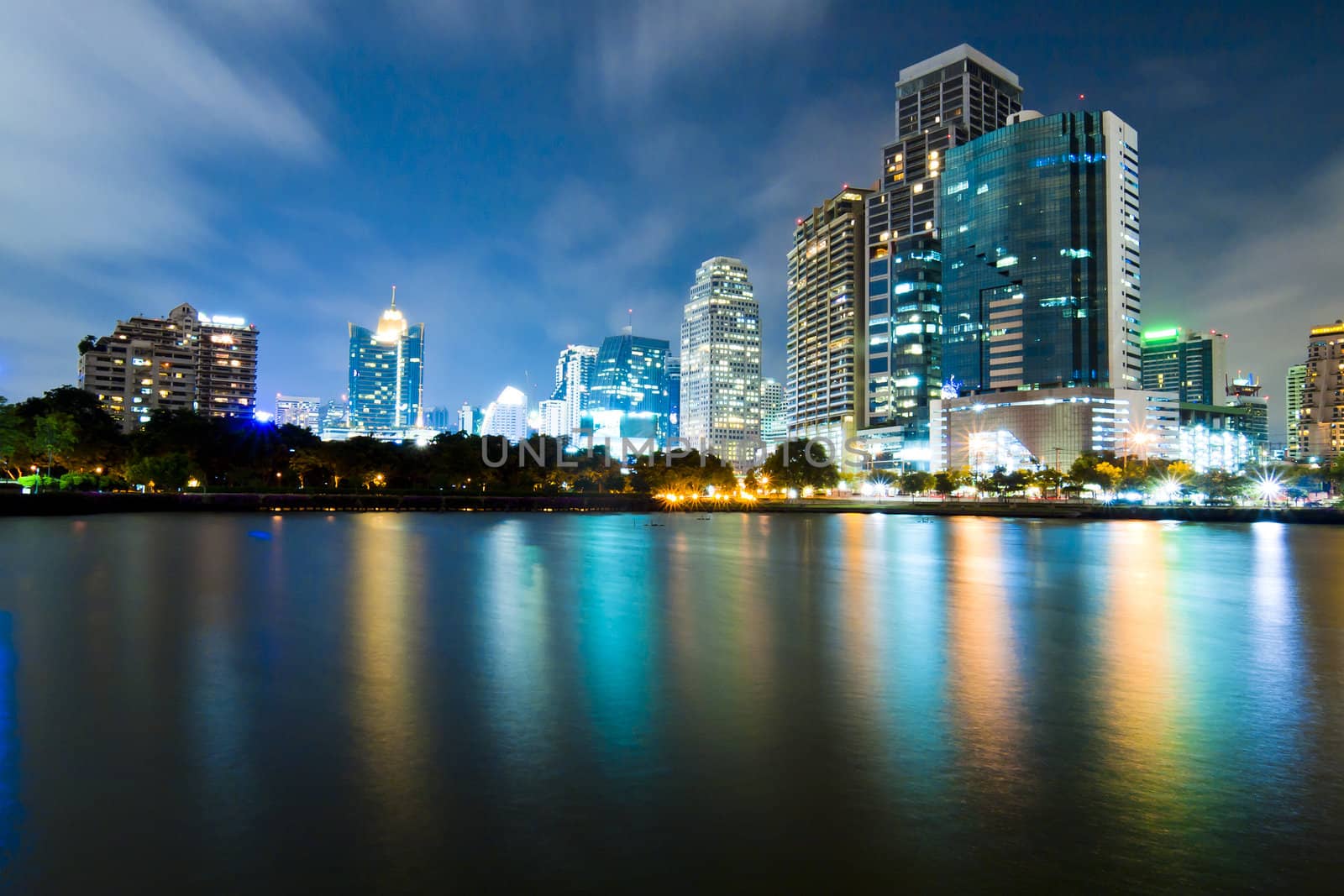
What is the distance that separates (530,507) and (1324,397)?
7405 inches

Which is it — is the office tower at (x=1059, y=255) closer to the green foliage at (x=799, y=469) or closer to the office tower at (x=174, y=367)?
the green foliage at (x=799, y=469)

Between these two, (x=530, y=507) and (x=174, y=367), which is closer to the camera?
(x=530, y=507)

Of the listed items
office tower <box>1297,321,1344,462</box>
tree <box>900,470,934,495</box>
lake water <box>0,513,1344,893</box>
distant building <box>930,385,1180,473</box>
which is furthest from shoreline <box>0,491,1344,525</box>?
office tower <box>1297,321,1344,462</box>

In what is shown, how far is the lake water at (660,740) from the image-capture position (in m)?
7.33

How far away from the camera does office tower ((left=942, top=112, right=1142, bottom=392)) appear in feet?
539

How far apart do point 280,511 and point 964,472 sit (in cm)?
12357

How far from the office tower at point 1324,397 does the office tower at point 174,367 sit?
242m

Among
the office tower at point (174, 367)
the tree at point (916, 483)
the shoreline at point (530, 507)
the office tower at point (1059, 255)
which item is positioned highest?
the office tower at point (1059, 255)

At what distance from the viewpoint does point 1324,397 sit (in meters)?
180

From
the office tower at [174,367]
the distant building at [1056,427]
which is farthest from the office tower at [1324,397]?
the office tower at [174,367]

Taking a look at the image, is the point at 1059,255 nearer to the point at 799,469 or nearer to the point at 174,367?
the point at 799,469

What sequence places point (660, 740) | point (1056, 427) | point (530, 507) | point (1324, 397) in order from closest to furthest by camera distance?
point (660, 740), point (530, 507), point (1056, 427), point (1324, 397)

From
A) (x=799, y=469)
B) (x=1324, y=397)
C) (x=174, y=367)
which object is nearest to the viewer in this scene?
(x=799, y=469)

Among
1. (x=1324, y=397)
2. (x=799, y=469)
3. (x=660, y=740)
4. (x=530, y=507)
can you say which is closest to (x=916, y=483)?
(x=799, y=469)
